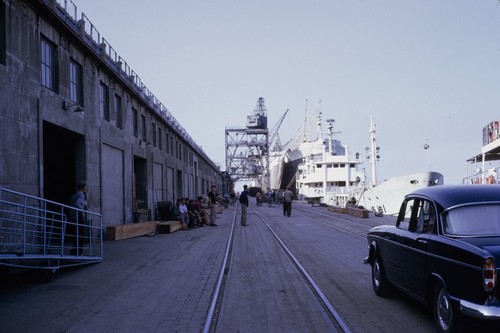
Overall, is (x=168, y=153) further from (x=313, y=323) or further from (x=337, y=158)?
(x=337, y=158)

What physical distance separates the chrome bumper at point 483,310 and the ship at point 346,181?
26283 millimetres

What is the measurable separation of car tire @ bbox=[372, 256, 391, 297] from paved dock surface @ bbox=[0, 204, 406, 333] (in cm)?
106

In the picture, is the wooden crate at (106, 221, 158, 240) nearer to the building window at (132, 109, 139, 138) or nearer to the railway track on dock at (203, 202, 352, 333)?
the railway track on dock at (203, 202, 352, 333)

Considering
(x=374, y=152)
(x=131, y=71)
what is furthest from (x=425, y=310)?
(x=374, y=152)

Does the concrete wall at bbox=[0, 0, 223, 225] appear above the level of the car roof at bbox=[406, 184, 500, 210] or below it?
above

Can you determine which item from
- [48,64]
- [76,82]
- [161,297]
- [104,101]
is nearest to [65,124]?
[48,64]

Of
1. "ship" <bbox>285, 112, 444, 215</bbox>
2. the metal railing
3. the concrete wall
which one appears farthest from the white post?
the metal railing

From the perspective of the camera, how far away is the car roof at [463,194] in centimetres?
602

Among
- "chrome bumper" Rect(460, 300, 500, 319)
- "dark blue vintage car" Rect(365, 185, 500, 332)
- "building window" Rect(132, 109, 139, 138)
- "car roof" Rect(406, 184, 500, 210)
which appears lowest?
Answer: "chrome bumper" Rect(460, 300, 500, 319)

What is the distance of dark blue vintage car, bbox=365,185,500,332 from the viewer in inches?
195

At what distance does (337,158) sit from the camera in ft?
211

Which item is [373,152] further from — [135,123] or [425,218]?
[425,218]

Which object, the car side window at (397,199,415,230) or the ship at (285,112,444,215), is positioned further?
the ship at (285,112,444,215)

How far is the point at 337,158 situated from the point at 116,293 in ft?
188
